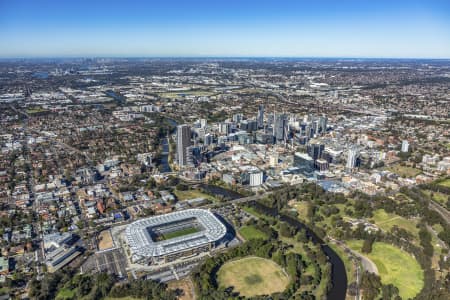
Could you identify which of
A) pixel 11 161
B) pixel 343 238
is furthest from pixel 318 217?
pixel 11 161

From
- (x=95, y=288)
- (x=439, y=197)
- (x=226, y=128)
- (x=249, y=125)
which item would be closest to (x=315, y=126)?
(x=249, y=125)

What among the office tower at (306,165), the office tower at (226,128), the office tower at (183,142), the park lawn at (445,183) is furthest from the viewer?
the office tower at (226,128)

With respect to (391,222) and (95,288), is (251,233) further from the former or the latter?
(391,222)

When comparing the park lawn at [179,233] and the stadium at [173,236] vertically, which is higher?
the stadium at [173,236]

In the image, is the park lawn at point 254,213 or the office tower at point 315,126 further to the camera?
the office tower at point 315,126

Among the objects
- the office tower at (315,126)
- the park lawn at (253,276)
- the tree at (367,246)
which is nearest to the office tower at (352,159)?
the office tower at (315,126)

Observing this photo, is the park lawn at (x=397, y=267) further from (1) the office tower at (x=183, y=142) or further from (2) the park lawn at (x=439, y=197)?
(1) the office tower at (x=183, y=142)
